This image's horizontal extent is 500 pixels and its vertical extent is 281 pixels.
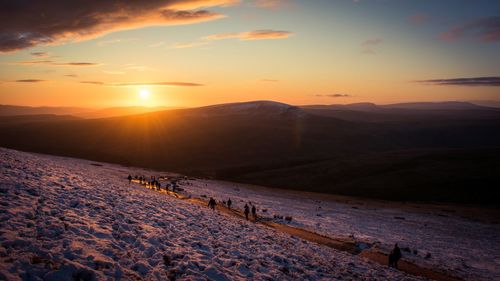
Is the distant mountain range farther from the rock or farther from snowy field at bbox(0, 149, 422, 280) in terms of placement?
the rock

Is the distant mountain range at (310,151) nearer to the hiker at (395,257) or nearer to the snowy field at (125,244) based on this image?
the hiker at (395,257)

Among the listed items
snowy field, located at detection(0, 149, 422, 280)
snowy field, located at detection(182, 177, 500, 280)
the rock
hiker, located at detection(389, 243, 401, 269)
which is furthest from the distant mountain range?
the rock

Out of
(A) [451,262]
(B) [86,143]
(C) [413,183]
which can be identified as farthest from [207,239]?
(B) [86,143]

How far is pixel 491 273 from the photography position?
2483 cm

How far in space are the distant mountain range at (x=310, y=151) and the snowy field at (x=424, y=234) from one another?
23.3 meters

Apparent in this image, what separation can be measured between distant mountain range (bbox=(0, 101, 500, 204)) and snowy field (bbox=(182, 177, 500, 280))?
23.3 meters

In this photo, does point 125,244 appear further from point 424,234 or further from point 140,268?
point 424,234

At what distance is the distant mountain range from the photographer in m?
77.0

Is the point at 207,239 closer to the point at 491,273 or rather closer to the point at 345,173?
the point at 491,273

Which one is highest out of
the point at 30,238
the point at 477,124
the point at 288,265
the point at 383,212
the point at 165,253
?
the point at 477,124

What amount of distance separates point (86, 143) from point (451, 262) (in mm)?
149084

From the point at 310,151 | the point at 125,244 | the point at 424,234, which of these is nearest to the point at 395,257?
the point at 125,244

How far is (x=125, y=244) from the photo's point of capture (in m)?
12.4

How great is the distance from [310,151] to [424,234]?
333 ft
